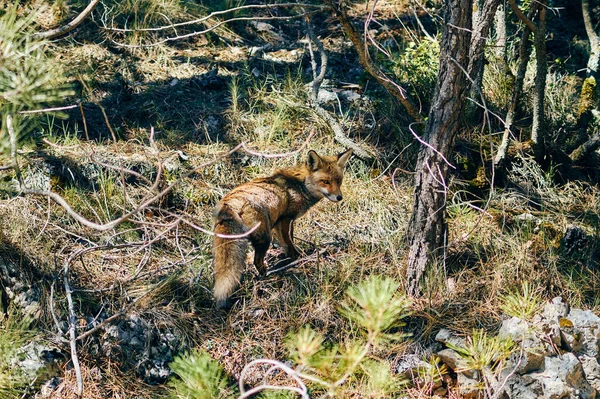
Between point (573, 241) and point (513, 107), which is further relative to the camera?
point (513, 107)

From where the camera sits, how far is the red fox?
16.5 ft

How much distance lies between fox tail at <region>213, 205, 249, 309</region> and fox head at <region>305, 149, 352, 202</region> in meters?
1.12

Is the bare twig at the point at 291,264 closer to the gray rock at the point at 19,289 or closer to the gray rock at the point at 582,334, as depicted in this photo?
the gray rock at the point at 19,289

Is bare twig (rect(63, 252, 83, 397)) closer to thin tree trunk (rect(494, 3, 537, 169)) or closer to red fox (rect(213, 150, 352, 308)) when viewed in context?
red fox (rect(213, 150, 352, 308))

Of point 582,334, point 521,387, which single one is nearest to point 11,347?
point 521,387

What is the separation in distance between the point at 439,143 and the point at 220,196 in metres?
2.30

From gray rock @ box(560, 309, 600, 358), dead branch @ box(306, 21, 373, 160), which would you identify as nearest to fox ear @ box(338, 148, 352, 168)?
dead branch @ box(306, 21, 373, 160)

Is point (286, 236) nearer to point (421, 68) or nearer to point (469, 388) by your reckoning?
point (469, 388)

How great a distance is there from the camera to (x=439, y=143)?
16.8 feet

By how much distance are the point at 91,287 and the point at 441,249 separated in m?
2.89

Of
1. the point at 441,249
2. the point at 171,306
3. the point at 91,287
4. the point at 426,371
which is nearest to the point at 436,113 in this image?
the point at 441,249

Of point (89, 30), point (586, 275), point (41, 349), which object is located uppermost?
point (89, 30)

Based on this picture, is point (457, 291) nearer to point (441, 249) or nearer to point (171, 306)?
point (441, 249)

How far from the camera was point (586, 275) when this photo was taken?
227 inches
